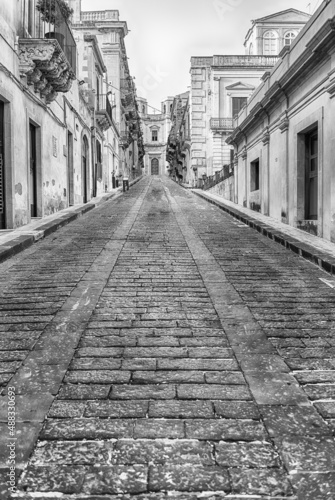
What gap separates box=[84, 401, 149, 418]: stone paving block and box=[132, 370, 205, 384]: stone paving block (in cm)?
28

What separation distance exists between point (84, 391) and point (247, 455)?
1084 mm

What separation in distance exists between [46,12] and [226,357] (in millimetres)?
12413

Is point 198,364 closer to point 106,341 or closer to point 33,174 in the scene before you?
point 106,341

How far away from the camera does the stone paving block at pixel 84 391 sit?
2740mm

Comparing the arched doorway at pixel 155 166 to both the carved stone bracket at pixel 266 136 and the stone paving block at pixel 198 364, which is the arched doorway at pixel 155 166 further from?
the stone paving block at pixel 198 364

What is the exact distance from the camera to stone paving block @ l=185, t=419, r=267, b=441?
91.5 inches

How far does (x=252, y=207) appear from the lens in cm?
1795

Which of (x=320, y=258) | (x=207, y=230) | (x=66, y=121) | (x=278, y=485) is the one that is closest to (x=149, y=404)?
(x=278, y=485)

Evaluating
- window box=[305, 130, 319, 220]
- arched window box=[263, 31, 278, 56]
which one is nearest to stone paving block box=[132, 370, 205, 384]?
window box=[305, 130, 319, 220]

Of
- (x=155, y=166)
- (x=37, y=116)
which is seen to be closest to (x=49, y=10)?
(x=37, y=116)

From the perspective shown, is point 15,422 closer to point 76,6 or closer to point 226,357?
point 226,357

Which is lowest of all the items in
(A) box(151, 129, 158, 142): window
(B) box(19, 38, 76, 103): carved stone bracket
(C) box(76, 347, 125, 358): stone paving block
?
(C) box(76, 347, 125, 358): stone paving block

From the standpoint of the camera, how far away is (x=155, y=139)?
3861 inches

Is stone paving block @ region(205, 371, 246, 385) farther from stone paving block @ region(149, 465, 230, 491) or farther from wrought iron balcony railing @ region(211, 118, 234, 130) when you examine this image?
wrought iron balcony railing @ region(211, 118, 234, 130)
